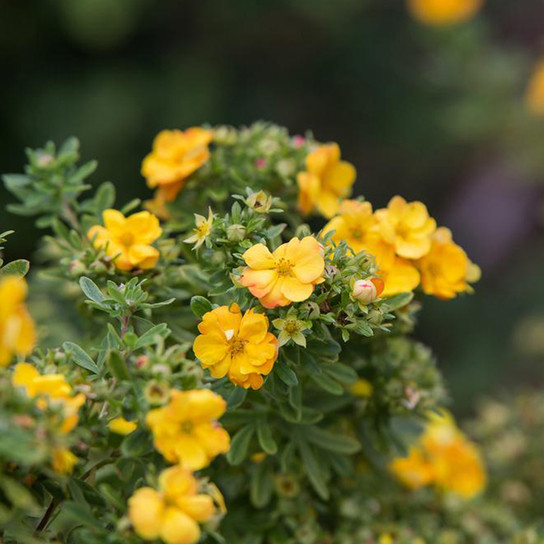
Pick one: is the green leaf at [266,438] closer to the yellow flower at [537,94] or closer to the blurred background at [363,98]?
the blurred background at [363,98]

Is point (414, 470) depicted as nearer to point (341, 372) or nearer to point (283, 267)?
point (341, 372)

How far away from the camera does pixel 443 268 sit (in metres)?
1.06

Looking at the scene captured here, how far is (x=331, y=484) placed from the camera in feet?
4.14

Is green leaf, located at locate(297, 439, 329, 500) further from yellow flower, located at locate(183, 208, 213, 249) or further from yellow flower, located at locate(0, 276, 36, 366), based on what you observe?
yellow flower, located at locate(0, 276, 36, 366)

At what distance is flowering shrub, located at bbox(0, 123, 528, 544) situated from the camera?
775 millimetres

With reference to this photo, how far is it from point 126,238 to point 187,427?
35cm

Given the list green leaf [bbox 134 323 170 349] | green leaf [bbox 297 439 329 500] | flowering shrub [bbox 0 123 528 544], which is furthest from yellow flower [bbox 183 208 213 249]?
green leaf [bbox 297 439 329 500]

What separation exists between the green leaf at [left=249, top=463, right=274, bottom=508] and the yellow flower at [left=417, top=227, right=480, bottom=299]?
1.12 ft

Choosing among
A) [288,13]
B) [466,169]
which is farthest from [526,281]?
[288,13]

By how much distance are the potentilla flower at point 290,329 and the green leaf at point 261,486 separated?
0.32m

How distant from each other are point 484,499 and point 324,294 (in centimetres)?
83

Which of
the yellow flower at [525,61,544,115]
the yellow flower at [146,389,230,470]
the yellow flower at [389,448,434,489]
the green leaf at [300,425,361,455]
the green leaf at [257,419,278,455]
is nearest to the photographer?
the yellow flower at [146,389,230,470]

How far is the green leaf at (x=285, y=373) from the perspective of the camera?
0.89 meters

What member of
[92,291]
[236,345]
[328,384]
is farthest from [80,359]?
[328,384]
